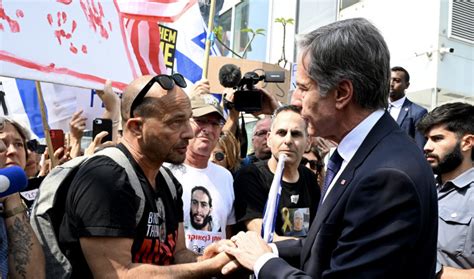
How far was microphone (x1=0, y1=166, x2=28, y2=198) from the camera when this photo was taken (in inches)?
80.9

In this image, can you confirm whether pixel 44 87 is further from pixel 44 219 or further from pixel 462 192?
pixel 462 192

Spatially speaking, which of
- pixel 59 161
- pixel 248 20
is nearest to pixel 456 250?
pixel 59 161

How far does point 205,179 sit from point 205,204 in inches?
8.4

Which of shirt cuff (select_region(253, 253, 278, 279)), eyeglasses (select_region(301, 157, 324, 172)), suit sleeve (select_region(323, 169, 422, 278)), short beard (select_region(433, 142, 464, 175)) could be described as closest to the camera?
suit sleeve (select_region(323, 169, 422, 278))

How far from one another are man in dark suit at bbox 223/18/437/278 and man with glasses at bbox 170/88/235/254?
1432 millimetres

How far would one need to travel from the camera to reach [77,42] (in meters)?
4.29

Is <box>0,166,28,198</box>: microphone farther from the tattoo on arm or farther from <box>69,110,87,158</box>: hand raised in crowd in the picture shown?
<box>69,110,87,158</box>: hand raised in crowd

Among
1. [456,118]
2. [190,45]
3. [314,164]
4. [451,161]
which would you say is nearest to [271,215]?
[451,161]

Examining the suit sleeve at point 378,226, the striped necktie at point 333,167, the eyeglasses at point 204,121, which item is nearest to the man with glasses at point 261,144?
the eyeglasses at point 204,121

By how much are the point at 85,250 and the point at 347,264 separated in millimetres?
1178

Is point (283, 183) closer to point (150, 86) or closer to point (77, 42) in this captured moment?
point (150, 86)

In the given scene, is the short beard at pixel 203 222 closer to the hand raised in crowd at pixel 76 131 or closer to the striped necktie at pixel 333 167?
the hand raised in crowd at pixel 76 131

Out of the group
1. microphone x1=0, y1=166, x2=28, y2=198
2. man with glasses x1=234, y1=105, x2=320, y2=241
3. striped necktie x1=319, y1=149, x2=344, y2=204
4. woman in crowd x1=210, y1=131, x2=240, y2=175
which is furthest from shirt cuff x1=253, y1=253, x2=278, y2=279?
woman in crowd x1=210, y1=131, x2=240, y2=175

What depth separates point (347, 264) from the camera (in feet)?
5.95
